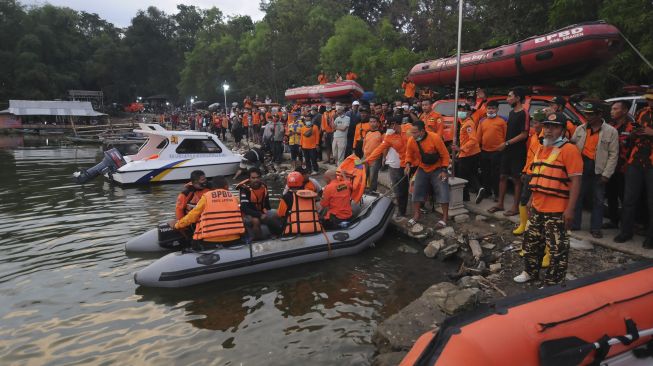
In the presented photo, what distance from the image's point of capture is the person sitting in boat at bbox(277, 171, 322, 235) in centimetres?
608

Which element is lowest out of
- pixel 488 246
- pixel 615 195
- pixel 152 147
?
pixel 488 246

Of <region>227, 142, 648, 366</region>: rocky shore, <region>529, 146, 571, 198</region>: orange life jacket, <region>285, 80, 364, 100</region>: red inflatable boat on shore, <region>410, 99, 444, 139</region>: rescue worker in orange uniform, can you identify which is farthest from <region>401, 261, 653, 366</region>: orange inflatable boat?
<region>285, 80, 364, 100</region>: red inflatable boat on shore

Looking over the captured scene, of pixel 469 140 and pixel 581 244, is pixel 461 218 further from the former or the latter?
pixel 581 244

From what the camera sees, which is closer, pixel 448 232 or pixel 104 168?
pixel 448 232

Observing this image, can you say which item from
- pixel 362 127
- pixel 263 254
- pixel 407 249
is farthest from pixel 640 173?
pixel 362 127

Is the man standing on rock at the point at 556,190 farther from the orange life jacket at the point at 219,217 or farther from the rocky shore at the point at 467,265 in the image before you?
the orange life jacket at the point at 219,217

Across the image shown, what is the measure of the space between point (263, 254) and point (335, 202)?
1551mm

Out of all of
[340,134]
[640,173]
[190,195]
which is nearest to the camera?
[640,173]

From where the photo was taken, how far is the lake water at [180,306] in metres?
4.08

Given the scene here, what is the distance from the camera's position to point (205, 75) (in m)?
48.6

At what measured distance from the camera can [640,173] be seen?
491cm

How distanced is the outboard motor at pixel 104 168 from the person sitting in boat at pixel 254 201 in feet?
23.8

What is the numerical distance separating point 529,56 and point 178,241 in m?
6.70

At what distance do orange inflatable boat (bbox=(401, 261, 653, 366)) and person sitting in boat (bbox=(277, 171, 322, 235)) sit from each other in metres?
3.55
